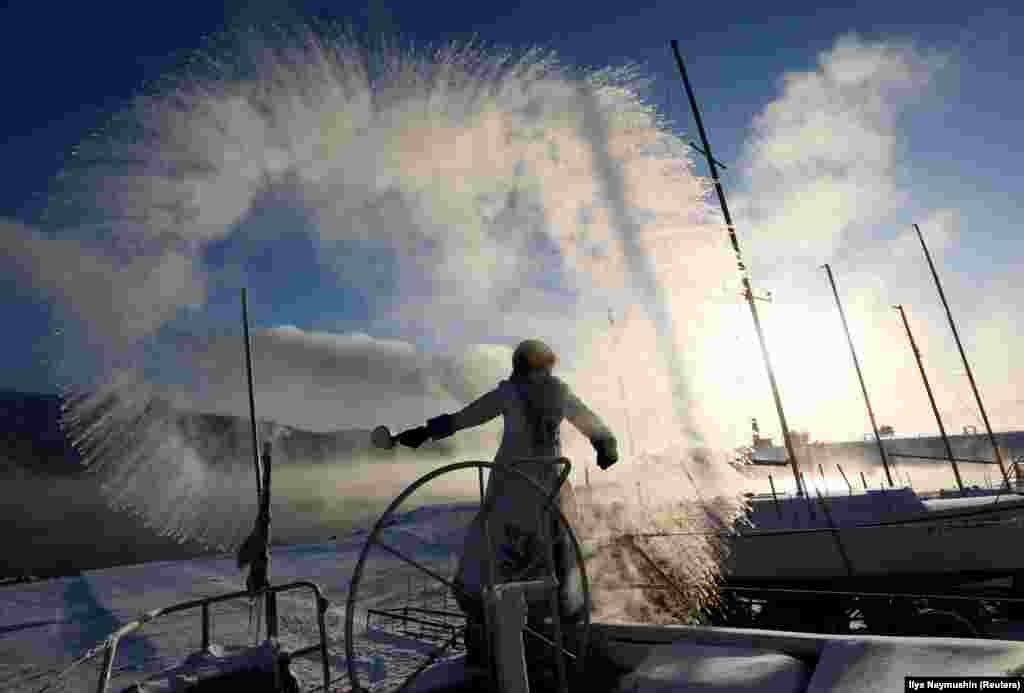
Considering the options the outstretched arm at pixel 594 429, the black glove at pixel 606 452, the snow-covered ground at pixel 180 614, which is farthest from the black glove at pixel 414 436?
the snow-covered ground at pixel 180 614

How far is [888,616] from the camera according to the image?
11.6 metres

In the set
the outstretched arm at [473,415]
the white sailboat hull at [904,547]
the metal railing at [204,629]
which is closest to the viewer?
the metal railing at [204,629]

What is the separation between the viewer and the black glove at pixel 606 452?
5.29 meters

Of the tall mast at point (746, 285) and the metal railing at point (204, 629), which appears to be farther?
the tall mast at point (746, 285)

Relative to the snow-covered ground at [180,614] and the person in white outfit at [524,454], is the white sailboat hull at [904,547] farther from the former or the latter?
the person in white outfit at [524,454]

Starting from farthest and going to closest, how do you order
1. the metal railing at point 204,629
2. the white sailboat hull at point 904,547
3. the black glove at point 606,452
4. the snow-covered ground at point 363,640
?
the white sailboat hull at point 904,547 → the black glove at point 606,452 → the metal railing at point 204,629 → the snow-covered ground at point 363,640

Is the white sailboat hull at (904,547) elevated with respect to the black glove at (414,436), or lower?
lower

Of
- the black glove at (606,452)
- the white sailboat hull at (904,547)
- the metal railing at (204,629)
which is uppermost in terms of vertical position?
the black glove at (606,452)

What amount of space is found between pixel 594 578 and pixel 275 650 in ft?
36.0

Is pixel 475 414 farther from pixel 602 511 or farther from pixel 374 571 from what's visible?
pixel 374 571

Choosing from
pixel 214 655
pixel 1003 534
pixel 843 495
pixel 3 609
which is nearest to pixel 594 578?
pixel 843 495

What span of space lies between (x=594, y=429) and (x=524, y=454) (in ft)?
2.61

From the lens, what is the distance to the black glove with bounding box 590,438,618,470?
5.29 metres

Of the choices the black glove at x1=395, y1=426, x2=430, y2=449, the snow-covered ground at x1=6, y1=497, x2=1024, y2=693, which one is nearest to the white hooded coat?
the black glove at x1=395, y1=426, x2=430, y2=449
